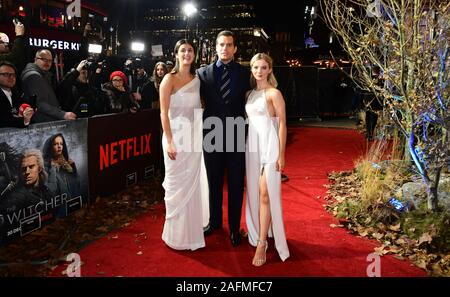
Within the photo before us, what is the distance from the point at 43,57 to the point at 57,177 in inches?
72.0

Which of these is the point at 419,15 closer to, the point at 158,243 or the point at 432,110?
the point at 432,110

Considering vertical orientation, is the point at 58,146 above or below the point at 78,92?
below

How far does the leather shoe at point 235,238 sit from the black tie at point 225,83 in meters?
1.44

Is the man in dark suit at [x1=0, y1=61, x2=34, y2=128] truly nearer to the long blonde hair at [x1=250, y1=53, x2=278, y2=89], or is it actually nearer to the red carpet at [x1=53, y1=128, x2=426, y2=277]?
the red carpet at [x1=53, y1=128, x2=426, y2=277]

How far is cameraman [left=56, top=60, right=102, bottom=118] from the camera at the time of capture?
5.98 m

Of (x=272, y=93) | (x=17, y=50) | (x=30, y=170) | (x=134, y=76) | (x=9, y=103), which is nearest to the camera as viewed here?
(x=272, y=93)

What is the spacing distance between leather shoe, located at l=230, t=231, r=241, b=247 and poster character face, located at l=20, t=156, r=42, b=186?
226cm

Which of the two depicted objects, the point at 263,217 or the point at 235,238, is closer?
the point at 263,217

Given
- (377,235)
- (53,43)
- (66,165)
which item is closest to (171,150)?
(66,165)

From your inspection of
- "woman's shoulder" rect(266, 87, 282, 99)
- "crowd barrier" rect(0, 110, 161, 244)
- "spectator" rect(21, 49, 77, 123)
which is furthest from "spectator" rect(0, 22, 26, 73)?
"woman's shoulder" rect(266, 87, 282, 99)

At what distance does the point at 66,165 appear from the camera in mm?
4887

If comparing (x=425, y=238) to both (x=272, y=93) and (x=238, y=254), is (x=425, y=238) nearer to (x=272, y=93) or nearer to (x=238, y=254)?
(x=238, y=254)

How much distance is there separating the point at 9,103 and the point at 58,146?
0.70 meters
